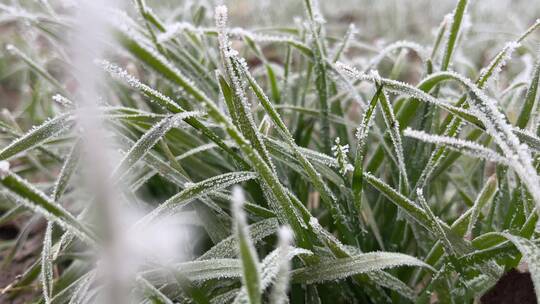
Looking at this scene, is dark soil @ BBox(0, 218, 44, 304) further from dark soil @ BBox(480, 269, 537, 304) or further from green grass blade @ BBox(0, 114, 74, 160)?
dark soil @ BBox(480, 269, 537, 304)

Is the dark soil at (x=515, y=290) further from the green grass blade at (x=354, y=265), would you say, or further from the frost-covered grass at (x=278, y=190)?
the green grass blade at (x=354, y=265)

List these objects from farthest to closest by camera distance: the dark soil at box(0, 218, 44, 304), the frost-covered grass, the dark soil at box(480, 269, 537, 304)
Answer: the dark soil at box(0, 218, 44, 304), the dark soil at box(480, 269, 537, 304), the frost-covered grass

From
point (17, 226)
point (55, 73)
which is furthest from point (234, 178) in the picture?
point (55, 73)

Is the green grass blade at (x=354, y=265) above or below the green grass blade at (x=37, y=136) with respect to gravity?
below

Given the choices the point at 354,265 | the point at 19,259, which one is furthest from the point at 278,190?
the point at 19,259

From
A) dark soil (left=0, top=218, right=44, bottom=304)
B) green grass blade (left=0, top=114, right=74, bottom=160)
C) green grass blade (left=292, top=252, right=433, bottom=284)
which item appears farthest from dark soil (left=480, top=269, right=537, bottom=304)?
dark soil (left=0, top=218, right=44, bottom=304)

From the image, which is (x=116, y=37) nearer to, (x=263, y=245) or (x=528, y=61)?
(x=263, y=245)

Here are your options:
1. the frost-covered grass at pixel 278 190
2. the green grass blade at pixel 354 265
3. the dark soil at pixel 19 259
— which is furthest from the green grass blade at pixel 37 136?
the green grass blade at pixel 354 265

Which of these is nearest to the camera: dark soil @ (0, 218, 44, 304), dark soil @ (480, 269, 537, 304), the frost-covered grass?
the frost-covered grass
